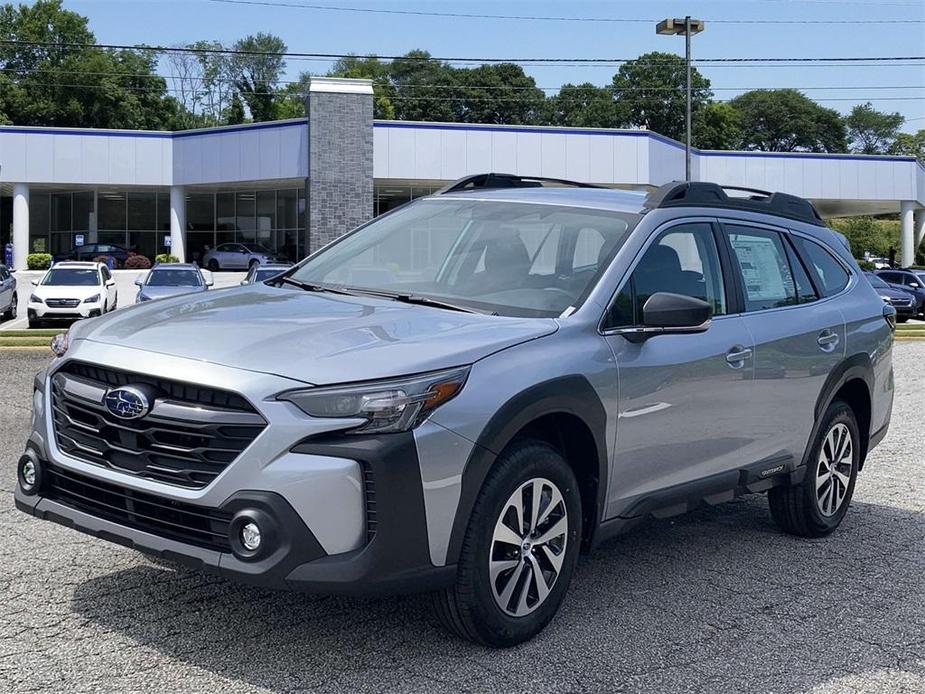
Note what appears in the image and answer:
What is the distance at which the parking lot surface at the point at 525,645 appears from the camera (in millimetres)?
3889

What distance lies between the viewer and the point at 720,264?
5.44 meters

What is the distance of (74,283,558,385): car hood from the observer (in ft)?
12.1

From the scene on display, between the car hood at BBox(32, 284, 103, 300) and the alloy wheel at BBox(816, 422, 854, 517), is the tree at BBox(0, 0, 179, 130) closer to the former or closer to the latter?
the car hood at BBox(32, 284, 103, 300)

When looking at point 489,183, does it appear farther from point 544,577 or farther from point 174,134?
point 174,134

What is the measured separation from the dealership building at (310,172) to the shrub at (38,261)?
0.68 m

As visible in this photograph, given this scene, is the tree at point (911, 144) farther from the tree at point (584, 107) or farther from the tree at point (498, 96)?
the tree at point (498, 96)

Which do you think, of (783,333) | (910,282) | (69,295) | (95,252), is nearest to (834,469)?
(783,333)

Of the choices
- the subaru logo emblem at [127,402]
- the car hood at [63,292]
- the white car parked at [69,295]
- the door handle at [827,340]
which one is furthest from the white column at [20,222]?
the subaru logo emblem at [127,402]

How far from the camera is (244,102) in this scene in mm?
108250

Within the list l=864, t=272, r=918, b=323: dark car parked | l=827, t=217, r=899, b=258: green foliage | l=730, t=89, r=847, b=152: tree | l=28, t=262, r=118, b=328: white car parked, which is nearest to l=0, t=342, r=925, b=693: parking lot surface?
l=28, t=262, r=118, b=328: white car parked

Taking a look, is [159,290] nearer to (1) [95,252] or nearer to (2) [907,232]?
(1) [95,252]

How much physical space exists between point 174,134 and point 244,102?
60012 millimetres

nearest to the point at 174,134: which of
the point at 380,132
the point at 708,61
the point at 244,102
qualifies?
the point at 380,132

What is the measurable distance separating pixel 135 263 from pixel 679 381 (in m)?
51.3
